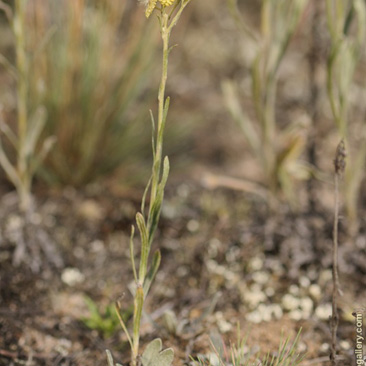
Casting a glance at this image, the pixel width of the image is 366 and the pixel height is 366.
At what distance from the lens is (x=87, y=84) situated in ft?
6.94

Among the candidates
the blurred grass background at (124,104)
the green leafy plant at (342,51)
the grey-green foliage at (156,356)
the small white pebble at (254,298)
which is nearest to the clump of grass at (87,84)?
the blurred grass background at (124,104)

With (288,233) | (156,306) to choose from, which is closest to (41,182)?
(156,306)

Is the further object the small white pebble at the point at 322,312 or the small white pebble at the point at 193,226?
the small white pebble at the point at 193,226

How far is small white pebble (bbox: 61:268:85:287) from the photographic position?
1797 mm

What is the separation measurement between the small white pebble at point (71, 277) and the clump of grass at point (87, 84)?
20.5 inches

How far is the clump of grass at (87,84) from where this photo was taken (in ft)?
6.82

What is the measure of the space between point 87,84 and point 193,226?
0.70 m

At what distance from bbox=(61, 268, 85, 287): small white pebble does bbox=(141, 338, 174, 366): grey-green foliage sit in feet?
2.15

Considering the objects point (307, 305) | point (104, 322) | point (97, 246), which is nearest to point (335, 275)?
point (307, 305)

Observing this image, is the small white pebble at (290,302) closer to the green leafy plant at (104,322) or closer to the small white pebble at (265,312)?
the small white pebble at (265,312)

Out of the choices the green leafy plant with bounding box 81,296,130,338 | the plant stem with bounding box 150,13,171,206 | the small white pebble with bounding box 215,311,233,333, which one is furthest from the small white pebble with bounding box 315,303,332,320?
the plant stem with bounding box 150,13,171,206

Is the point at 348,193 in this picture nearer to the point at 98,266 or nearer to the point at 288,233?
the point at 288,233

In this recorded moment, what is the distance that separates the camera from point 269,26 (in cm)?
187

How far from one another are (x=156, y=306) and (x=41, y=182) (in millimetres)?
886
